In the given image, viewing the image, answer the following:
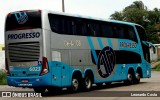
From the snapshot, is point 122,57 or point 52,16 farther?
point 122,57

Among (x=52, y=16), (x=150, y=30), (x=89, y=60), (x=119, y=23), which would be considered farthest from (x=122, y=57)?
(x=150, y=30)

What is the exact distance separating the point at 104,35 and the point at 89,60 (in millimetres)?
2083

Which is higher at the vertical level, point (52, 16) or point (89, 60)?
point (52, 16)

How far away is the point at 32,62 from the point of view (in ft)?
64.1

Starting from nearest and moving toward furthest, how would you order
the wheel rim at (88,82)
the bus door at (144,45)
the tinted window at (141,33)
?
the wheel rim at (88,82) → the tinted window at (141,33) → the bus door at (144,45)

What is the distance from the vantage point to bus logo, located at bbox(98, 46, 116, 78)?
23.7 meters

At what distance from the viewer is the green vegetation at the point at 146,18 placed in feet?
312

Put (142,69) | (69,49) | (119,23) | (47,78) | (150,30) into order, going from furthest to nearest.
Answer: (150,30)
(142,69)
(119,23)
(69,49)
(47,78)

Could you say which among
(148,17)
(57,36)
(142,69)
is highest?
(148,17)

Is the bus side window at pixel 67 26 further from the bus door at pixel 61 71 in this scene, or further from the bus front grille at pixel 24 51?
the bus front grille at pixel 24 51

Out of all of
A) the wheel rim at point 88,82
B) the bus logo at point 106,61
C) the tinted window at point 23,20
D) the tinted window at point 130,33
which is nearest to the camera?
the tinted window at point 23,20

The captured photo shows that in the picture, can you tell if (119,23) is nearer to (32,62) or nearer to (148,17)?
(32,62)

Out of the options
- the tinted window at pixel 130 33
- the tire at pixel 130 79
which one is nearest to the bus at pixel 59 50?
the tinted window at pixel 130 33

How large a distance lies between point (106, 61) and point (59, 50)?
4.60 m
